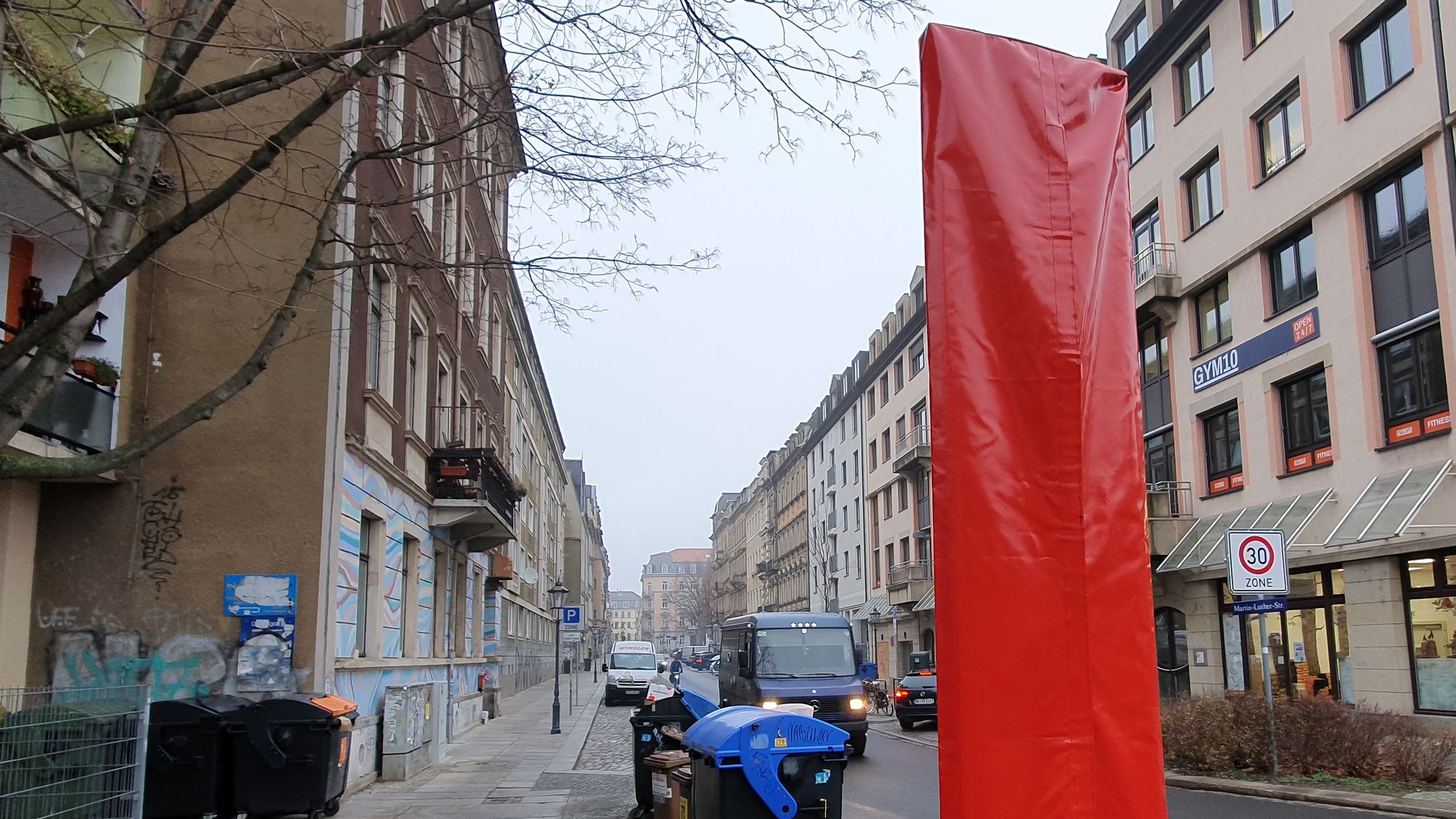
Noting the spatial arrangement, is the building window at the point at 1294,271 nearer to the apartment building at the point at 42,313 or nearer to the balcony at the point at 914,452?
the apartment building at the point at 42,313

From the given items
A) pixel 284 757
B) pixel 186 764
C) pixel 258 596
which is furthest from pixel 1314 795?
pixel 258 596

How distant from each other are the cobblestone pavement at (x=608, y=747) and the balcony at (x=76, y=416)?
6.70 m

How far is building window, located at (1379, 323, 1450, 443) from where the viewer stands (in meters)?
18.5

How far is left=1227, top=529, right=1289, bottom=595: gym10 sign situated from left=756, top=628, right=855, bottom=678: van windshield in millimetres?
8835

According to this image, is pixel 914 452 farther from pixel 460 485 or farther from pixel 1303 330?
pixel 460 485

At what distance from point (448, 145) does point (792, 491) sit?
6836 centimetres

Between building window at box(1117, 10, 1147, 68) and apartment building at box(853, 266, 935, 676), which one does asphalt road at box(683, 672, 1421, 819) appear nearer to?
building window at box(1117, 10, 1147, 68)

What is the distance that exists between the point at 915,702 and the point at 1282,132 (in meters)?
14.8

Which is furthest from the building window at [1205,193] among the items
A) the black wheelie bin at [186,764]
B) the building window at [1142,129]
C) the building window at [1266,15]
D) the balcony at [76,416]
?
the black wheelie bin at [186,764]

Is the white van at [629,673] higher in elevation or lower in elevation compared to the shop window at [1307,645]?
lower

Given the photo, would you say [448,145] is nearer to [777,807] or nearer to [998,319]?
[777,807]

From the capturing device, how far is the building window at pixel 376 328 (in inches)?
618

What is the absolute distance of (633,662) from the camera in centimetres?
3991

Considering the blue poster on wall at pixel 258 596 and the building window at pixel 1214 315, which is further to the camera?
the building window at pixel 1214 315
